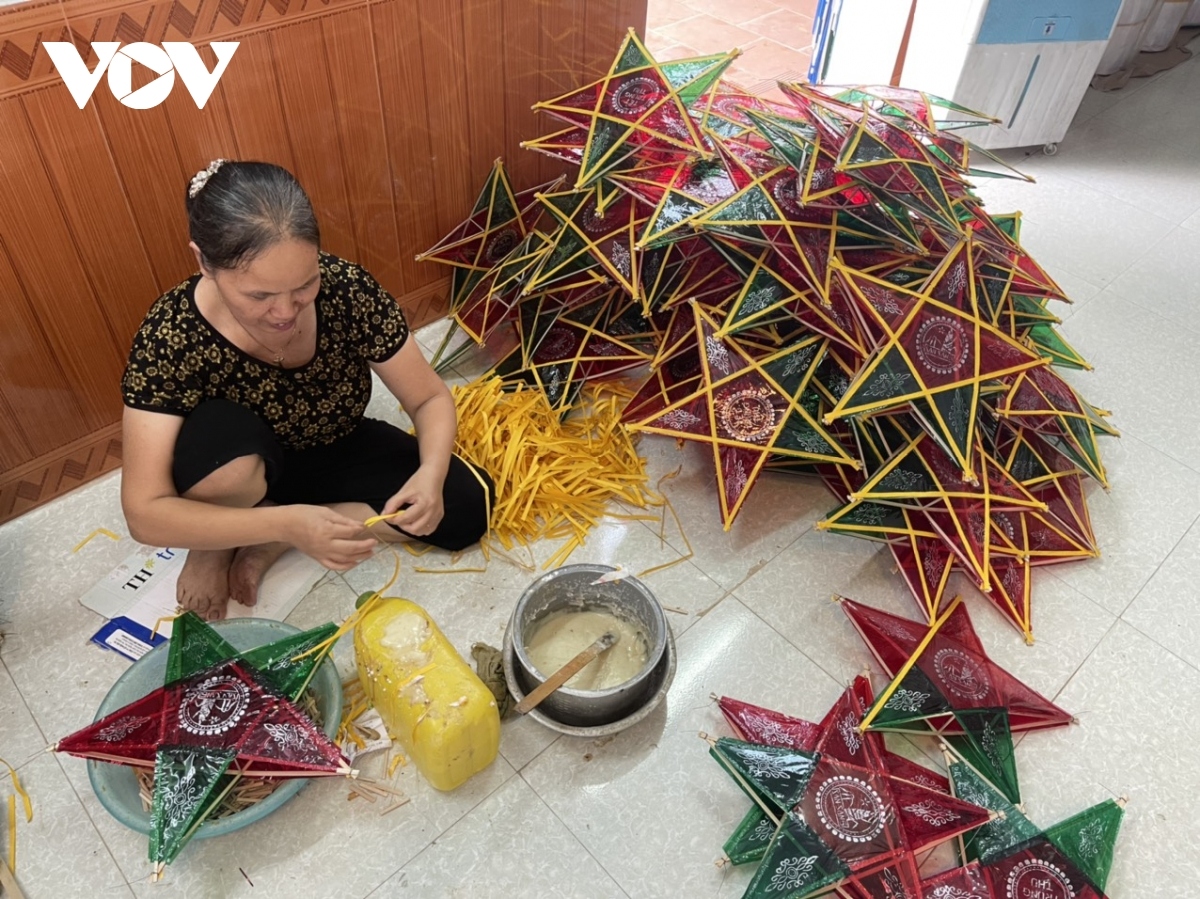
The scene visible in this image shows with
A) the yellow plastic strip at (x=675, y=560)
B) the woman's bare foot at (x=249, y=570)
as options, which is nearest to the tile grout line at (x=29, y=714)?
the woman's bare foot at (x=249, y=570)

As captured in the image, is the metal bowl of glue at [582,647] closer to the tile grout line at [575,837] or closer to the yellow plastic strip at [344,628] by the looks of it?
the tile grout line at [575,837]

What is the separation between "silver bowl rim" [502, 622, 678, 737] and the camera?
4.50ft

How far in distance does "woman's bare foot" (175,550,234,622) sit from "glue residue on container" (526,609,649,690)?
59 cm

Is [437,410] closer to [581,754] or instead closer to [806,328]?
[581,754]

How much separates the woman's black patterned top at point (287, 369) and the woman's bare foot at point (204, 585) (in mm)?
255

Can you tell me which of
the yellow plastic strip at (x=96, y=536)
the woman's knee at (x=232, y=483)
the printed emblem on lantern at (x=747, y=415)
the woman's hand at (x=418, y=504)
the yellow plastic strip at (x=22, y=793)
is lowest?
the yellow plastic strip at (x=22, y=793)

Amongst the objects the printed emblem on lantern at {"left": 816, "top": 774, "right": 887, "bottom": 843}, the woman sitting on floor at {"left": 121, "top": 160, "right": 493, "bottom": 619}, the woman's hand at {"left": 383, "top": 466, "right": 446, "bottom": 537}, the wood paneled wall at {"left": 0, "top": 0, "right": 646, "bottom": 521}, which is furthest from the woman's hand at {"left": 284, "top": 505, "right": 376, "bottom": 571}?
the printed emblem on lantern at {"left": 816, "top": 774, "right": 887, "bottom": 843}

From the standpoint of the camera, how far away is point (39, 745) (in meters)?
1.43

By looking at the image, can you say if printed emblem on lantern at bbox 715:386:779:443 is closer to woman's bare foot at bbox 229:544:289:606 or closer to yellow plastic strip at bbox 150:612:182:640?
woman's bare foot at bbox 229:544:289:606

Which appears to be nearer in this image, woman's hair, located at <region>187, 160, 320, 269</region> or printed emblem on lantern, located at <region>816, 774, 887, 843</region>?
woman's hair, located at <region>187, 160, 320, 269</region>

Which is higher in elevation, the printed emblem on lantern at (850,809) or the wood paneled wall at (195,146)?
the wood paneled wall at (195,146)

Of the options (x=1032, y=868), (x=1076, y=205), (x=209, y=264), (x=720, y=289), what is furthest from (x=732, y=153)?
(x=1076, y=205)

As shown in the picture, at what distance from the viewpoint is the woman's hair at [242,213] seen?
43.8 inches

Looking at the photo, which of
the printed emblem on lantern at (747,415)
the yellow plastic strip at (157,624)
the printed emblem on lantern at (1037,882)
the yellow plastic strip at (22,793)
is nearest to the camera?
the printed emblem on lantern at (1037,882)
